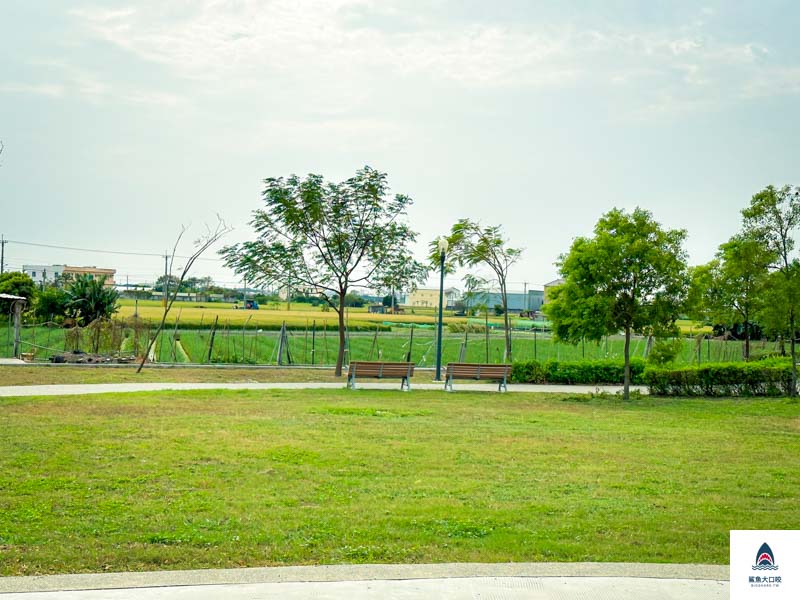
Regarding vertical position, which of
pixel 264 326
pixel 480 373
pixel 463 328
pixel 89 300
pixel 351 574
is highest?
pixel 89 300

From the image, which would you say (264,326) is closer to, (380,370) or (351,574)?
(380,370)

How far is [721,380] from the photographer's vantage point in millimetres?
22406

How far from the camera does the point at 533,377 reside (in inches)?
1015

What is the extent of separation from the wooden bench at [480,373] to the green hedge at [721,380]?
366 cm

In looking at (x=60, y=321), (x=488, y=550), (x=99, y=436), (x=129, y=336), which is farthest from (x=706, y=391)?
(x=60, y=321)

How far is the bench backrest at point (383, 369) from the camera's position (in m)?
21.9

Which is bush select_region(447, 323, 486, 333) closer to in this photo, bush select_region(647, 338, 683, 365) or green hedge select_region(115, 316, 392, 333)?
green hedge select_region(115, 316, 392, 333)

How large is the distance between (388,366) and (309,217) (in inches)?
279

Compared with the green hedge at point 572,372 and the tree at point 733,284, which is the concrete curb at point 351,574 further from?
the green hedge at point 572,372

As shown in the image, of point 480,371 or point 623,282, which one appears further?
point 480,371

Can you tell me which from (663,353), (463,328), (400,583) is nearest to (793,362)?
(663,353)

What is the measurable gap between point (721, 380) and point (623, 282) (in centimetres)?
413

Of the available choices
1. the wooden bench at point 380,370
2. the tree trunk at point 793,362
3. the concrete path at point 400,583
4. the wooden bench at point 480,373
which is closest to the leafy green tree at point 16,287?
the wooden bench at point 380,370

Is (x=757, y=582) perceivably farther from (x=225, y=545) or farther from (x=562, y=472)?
(x=562, y=472)
